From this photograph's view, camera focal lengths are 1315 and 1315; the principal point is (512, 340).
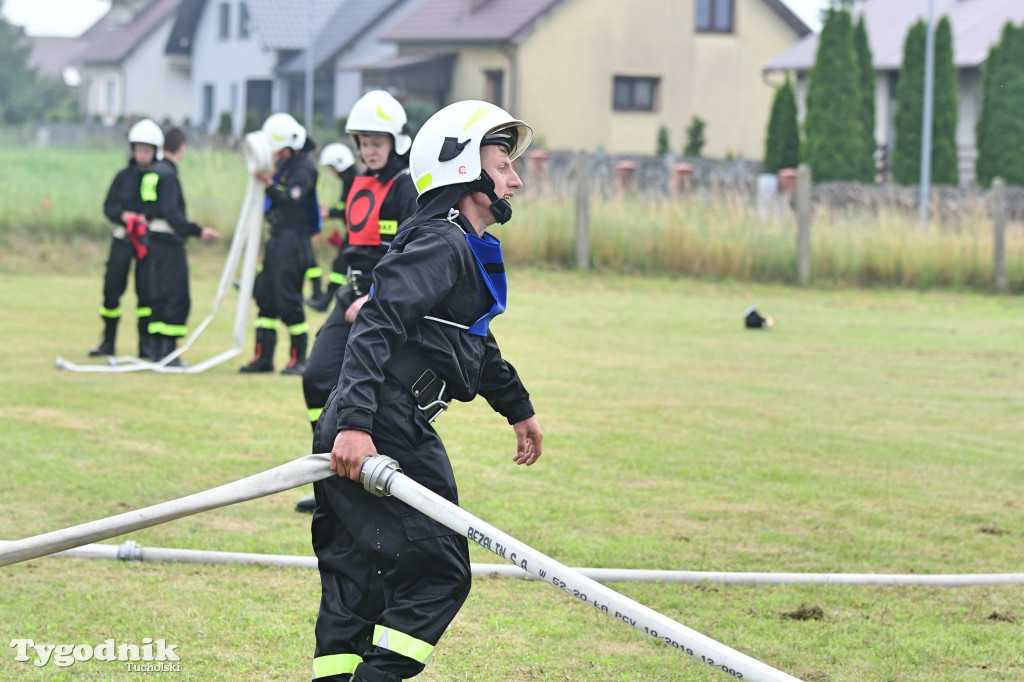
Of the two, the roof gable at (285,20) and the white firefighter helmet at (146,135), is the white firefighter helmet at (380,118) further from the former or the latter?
the roof gable at (285,20)

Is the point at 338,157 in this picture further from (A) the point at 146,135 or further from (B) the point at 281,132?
(B) the point at 281,132

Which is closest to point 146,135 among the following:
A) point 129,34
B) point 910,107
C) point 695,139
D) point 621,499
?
point 621,499

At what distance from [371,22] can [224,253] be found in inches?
1201

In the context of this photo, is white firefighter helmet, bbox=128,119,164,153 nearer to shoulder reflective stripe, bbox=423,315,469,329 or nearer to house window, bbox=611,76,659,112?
shoulder reflective stripe, bbox=423,315,469,329

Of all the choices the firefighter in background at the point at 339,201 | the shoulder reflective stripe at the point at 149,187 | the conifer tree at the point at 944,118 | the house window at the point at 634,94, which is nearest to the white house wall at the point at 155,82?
Answer: the house window at the point at 634,94

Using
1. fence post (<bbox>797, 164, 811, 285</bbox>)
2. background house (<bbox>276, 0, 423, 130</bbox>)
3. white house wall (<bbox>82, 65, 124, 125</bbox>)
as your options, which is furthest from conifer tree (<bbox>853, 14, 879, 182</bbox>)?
white house wall (<bbox>82, 65, 124, 125</bbox>)

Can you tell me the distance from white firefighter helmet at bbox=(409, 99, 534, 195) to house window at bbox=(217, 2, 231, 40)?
56498 millimetres

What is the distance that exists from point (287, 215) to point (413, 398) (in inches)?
311

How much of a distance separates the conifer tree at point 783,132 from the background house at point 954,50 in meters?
1.54

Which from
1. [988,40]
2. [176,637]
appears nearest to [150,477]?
[176,637]

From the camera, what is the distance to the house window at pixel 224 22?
5756cm

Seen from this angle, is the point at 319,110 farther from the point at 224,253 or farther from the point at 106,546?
the point at 106,546

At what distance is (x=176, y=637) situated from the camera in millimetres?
4691

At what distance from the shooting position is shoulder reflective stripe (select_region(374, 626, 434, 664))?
3.53m
